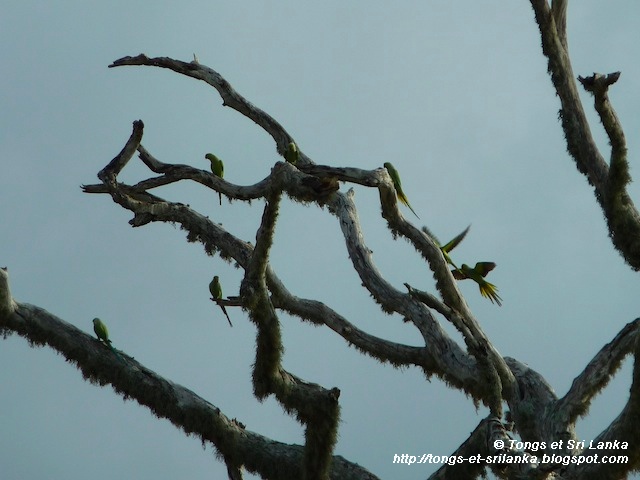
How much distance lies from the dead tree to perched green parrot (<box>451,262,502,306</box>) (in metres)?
1.13

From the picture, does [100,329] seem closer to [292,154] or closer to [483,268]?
[292,154]

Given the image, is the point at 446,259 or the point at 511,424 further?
the point at 446,259

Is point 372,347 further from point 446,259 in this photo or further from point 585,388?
point 585,388

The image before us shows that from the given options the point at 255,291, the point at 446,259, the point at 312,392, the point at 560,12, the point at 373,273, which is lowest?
the point at 312,392

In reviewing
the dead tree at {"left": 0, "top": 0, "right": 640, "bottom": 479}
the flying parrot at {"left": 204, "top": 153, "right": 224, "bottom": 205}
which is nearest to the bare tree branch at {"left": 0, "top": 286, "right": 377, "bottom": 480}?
the dead tree at {"left": 0, "top": 0, "right": 640, "bottom": 479}

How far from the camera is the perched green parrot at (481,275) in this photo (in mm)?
9125

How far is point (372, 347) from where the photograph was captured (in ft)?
27.7

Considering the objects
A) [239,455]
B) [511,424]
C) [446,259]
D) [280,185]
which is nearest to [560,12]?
[446,259]

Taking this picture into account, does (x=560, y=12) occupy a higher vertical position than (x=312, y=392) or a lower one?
higher

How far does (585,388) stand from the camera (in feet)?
23.4

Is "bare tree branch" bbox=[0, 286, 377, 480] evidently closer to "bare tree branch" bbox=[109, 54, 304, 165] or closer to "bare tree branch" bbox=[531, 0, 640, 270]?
"bare tree branch" bbox=[109, 54, 304, 165]

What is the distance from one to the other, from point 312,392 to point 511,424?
166 centimetres

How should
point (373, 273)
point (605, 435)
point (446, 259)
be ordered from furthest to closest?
point (446, 259)
point (373, 273)
point (605, 435)

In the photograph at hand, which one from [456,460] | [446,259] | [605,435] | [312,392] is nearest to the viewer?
[605,435]
